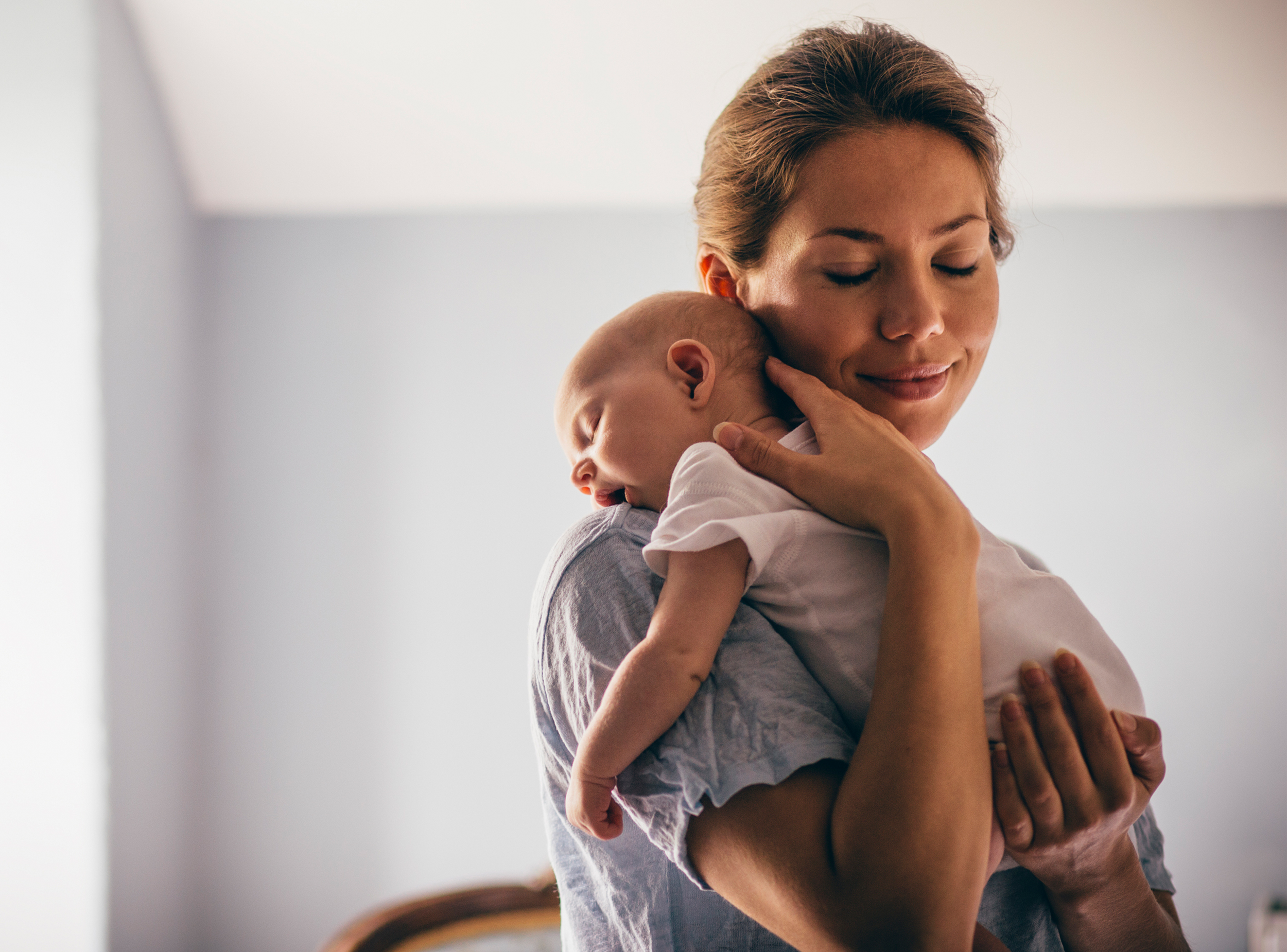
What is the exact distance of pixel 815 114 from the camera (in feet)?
2.76

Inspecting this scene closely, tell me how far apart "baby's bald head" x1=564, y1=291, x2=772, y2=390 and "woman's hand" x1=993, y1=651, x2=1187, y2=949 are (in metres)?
0.39

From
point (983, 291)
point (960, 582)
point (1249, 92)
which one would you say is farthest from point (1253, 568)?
point (960, 582)

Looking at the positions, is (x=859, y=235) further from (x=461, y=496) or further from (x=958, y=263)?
(x=461, y=496)

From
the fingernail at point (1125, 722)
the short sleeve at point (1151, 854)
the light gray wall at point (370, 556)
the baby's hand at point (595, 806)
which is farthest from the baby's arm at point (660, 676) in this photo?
the light gray wall at point (370, 556)

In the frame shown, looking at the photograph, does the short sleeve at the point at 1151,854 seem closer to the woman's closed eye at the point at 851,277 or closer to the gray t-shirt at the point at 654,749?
the gray t-shirt at the point at 654,749

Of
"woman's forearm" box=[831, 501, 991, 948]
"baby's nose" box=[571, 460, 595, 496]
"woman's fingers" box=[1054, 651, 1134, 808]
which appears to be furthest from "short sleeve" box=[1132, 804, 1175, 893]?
"baby's nose" box=[571, 460, 595, 496]

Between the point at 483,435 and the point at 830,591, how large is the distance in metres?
2.28

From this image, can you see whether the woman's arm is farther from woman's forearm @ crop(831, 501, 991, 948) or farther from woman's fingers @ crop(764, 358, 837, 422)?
woman's fingers @ crop(764, 358, 837, 422)

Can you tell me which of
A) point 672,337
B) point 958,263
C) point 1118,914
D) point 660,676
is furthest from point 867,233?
point 1118,914

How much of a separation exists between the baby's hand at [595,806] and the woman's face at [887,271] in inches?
17.2

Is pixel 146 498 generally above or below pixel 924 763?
above

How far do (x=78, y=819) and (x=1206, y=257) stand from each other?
11.8ft

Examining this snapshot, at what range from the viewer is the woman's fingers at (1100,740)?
2.34 feet

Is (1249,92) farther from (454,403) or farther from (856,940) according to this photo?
(856,940)
